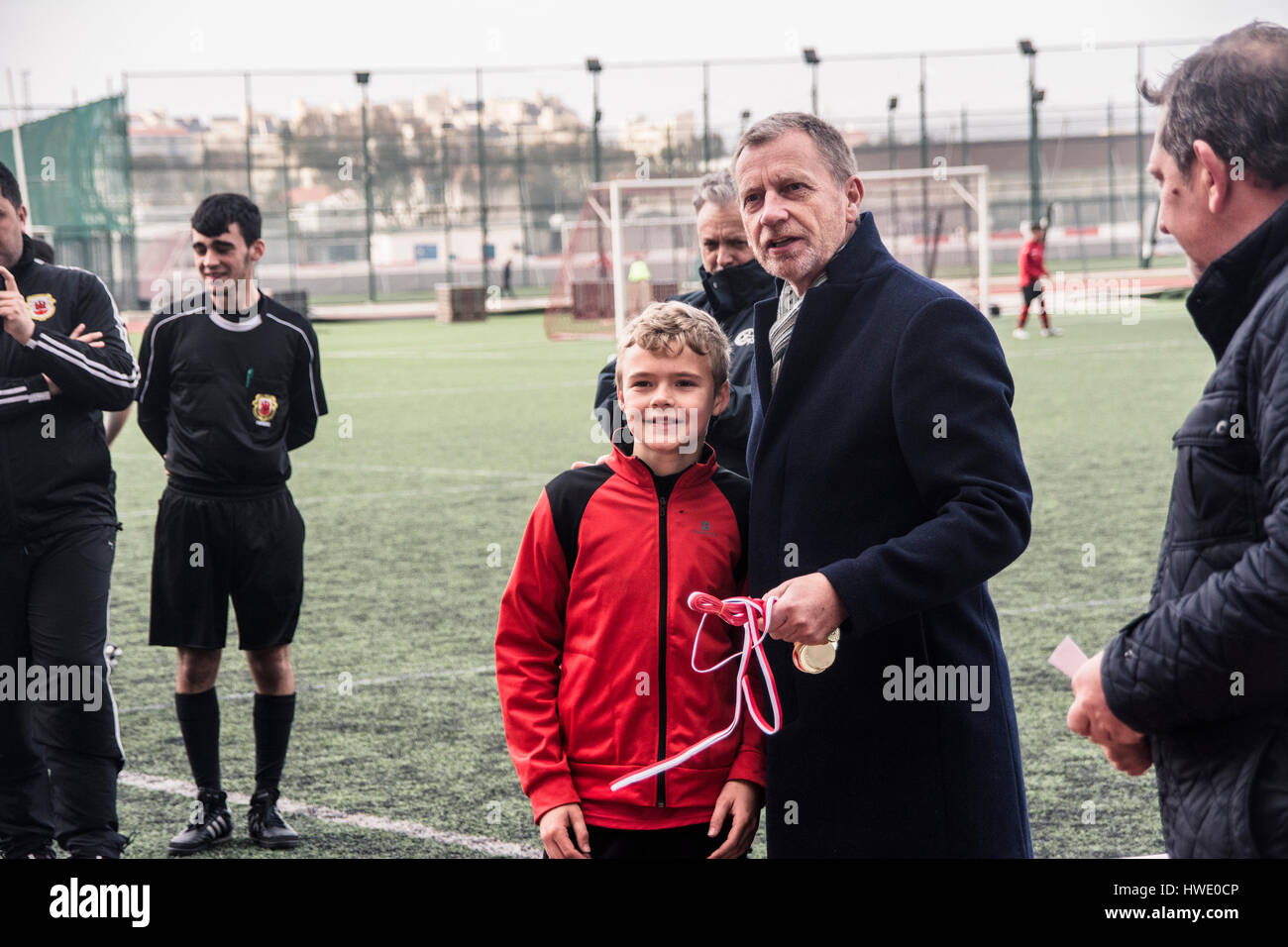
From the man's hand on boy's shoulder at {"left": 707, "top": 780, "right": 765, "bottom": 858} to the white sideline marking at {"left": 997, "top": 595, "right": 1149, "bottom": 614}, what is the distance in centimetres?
473

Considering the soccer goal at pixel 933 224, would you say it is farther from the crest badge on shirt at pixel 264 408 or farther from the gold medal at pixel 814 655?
the gold medal at pixel 814 655

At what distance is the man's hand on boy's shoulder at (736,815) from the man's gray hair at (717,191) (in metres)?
1.86

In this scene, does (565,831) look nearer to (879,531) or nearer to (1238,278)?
(879,531)

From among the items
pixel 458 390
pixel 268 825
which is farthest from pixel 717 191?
pixel 458 390

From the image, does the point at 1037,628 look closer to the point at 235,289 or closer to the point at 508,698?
the point at 235,289

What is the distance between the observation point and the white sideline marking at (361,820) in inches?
180

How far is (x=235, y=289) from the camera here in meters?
5.12

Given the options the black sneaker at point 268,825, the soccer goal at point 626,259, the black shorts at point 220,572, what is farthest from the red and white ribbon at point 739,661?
the soccer goal at point 626,259

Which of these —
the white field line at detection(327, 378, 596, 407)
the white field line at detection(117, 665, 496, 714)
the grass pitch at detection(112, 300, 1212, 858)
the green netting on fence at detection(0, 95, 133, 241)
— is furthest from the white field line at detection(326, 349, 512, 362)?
the white field line at detection(117, 665, 496, 714)

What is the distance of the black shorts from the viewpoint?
193 inches

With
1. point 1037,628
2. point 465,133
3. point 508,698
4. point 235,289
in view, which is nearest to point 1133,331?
point 1037,628

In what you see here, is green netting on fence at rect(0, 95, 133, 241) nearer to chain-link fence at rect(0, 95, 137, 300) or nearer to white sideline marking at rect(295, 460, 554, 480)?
chain-link fence at rect(0, 95, 137, 300)

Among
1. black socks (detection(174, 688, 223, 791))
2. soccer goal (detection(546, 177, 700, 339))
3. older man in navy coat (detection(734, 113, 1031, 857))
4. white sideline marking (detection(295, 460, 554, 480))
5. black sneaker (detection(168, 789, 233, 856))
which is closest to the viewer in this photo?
older man in navy coat (detection(734, 113, 1031, 857))

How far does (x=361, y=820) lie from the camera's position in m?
4.88
